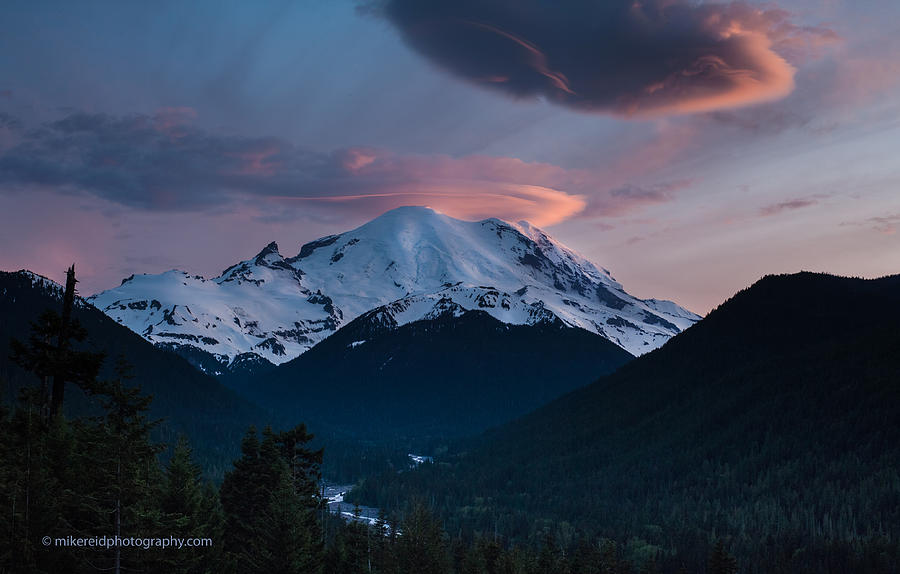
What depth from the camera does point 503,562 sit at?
4646 inches

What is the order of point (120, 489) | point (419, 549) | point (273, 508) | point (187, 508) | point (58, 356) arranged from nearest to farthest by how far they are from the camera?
1. point (120, 489)
2. point (187, 508)
3. point (58, 356)
4. point (273, 508)
5. point (419, 549)

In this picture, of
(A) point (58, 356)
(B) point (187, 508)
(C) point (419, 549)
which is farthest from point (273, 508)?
(C) point (419, 549)

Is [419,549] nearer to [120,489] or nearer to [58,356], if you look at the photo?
[58,356]

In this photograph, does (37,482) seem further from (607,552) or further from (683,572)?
(683,572)

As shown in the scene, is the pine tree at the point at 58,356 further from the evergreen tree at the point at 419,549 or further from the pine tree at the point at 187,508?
the evergreen tree at the point at 419,549

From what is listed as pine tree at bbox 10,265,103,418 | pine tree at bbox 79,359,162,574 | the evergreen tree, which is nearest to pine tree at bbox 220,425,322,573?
the evergreen tree

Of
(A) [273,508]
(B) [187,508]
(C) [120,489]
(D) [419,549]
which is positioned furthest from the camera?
(D) [419,549]

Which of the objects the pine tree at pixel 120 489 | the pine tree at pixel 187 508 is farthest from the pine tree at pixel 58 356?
the pine tree at pixel 120 489

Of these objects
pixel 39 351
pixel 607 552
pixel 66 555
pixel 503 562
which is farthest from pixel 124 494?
pixel 607 552

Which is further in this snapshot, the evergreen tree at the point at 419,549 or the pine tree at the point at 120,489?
the evergreen tree at the point at 419,549

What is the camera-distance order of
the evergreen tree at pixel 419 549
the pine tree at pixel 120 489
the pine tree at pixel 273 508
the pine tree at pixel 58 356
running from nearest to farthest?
1. the pine tree at pixel 120 489
2. the pine tree at pixel 58 356
3. the pine tree at pixel 273 508
4. the evergreen tree at pixel 419 549

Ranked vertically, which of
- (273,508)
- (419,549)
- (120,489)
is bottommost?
(419,549)

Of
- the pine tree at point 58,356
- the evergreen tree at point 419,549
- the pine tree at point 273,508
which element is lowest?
the evergreen tree at point 419,549

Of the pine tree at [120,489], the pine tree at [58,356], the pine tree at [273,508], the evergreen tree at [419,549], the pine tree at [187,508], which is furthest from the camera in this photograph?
the evergreen tree at [419,549]
